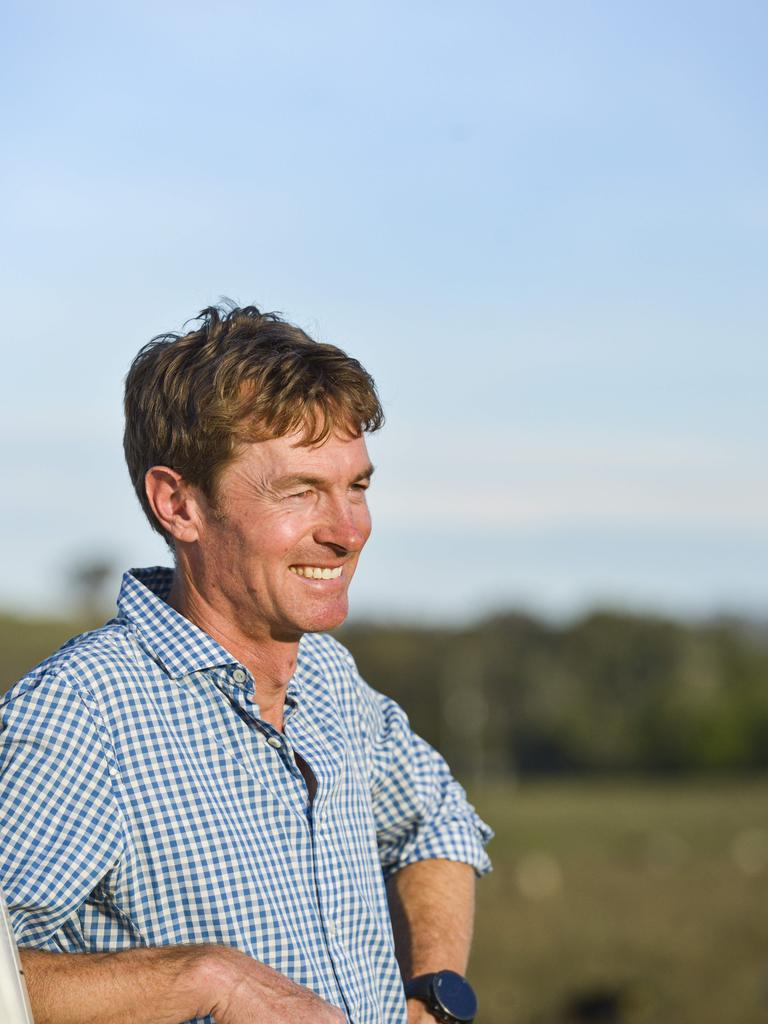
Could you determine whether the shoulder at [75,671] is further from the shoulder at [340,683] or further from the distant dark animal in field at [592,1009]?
the distant dark animal in field at [592,1009]

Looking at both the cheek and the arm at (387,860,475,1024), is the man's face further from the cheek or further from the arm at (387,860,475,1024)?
the arm at (387,860,475,1024)

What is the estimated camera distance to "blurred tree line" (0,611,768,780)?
57250 millimetres

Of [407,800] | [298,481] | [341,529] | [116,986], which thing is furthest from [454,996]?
[298,481]

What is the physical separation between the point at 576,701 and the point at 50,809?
58.5 m

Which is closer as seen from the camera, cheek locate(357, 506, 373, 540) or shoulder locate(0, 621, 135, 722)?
shoulder locate(0, 621, 135, 722)

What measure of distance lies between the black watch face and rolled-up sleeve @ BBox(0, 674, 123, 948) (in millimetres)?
965

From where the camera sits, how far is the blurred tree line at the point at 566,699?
5725cm

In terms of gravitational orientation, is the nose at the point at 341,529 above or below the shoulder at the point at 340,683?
above

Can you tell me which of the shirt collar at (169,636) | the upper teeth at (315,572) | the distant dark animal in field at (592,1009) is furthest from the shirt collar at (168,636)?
the distant dark animal in field at (592,1009)

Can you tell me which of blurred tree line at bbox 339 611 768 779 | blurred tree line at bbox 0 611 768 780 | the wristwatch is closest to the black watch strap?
the wristwatch

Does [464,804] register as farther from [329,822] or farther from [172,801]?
[172,801]

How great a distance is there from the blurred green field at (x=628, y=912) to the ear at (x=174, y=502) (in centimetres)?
2117

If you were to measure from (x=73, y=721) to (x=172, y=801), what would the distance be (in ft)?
0.80

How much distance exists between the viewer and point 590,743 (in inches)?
2254
